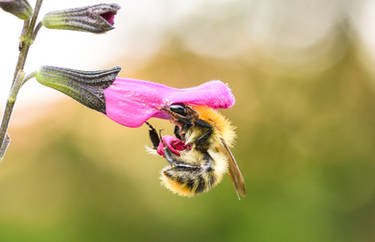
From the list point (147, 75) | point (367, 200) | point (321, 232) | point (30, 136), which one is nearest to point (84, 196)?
point (30, 136)

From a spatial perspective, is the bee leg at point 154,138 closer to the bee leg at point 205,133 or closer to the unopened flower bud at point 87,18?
the bee leg at point 205,133

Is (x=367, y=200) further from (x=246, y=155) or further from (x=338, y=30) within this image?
(x=338, y=30)

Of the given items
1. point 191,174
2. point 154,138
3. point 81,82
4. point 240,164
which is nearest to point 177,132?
point 154,138

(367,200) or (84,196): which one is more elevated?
(367,200)

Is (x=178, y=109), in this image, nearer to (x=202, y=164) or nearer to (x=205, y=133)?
(x=205, y=133)

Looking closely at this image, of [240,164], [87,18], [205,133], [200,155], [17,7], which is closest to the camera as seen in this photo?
[17,7]

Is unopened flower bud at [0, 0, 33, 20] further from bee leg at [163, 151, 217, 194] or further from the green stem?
bee leg at [163, 151, 217, 194]

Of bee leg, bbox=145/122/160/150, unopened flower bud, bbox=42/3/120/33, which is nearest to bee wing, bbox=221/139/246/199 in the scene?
bee leg, bbox=145/122/160/150
